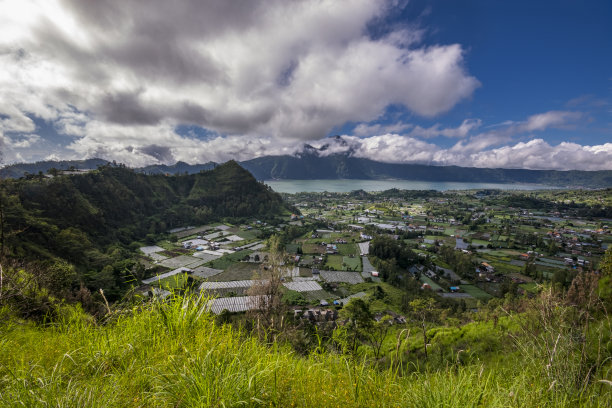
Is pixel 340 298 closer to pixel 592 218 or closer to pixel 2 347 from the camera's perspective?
pixel 2 347

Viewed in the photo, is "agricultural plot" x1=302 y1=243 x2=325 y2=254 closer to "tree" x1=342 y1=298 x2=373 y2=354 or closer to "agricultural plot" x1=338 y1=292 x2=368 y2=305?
"agricultural plot" x1=338 y1=292 x2=368 y2=305

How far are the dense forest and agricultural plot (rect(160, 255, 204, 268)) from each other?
5678 mm

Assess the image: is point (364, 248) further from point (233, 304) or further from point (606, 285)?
point (606, 285)

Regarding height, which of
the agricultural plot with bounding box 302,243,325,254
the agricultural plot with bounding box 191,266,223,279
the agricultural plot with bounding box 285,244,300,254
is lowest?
the agricultural plot with bounding box 302,243,325,254

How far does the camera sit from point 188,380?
154 centimetres

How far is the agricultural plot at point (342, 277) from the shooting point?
37572 millimetres

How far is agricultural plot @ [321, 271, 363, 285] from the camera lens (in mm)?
37572

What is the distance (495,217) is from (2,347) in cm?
11801

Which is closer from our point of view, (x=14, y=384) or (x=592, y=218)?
(x=14, y=384)

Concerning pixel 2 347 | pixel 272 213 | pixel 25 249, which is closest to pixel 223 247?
pixel 25 249

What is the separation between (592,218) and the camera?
86625 mm

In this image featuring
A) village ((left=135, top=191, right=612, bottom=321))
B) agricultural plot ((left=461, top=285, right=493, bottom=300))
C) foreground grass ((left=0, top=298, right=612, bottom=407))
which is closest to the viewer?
foreground grass ((left=0, top=298, right=612, bottom=407))

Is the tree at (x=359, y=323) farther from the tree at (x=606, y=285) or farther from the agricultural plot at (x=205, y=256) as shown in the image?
the agricultural plot at (x=205, y=256)

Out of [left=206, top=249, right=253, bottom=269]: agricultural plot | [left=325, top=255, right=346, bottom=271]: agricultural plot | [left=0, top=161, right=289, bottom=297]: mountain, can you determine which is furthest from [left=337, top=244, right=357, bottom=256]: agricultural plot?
[left=0, top=161, right=289, bottom=297]: mountain
